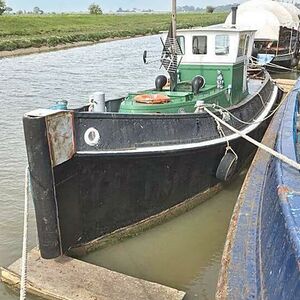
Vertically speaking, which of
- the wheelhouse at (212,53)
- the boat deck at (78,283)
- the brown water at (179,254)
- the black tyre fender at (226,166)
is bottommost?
the brown water at (179,254)

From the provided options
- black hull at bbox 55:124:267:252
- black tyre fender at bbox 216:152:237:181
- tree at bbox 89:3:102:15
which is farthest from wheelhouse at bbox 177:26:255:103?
tree at bbox 89:3:102:15

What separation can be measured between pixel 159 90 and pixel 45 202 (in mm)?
3661

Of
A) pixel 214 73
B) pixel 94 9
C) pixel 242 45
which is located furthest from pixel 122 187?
pixel 94 9

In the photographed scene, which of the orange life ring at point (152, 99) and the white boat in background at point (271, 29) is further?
the white boat in background at point (271, 29)

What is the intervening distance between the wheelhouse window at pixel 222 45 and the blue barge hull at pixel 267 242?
386cm

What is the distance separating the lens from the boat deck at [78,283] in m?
4.66

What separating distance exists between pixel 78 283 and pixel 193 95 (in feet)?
12.8

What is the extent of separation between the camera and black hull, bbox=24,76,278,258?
493cm

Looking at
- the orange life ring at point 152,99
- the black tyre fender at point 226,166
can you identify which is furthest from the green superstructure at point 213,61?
the black tyre fender at point 226,166

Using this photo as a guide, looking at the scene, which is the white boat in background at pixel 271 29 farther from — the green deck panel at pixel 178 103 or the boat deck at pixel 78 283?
the boat deck at pixel 78 283

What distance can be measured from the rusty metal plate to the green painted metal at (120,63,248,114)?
5.69 feet

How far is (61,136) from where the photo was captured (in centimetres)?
491

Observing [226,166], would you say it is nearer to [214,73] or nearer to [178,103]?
[178,103]

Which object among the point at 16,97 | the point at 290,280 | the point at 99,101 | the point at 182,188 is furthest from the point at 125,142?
the point at 16,97
